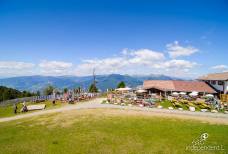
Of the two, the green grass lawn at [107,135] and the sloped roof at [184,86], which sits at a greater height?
the sloped roof at [184,86]

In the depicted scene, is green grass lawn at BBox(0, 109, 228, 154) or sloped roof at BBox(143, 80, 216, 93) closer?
green grass lawn at BBox(0, 109, 228, 154)

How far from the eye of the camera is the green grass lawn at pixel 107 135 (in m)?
12.7

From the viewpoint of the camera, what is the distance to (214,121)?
20.2m

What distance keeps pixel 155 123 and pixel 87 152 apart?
Answer: 970 cm

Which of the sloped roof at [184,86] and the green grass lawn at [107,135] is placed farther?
the sloped roof at [184,86]

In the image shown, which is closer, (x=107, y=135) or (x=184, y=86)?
(x=107, y=135)

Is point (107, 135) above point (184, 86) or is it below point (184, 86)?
below

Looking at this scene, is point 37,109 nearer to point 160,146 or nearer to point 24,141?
point 24,141

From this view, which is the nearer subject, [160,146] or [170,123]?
[160,146]

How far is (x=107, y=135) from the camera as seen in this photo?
15.4 m

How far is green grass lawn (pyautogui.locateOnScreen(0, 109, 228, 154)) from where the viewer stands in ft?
41.8

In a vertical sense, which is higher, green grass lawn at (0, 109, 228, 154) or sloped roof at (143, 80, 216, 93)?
sloped roof at (143, 80, 216, 93)

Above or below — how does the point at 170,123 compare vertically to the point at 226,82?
below

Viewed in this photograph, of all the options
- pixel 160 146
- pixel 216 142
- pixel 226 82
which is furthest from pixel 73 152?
pixel 226 82
